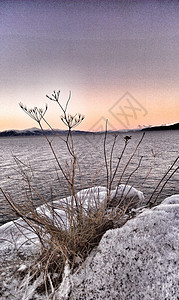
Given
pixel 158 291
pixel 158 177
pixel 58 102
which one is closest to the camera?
pixel 158 291

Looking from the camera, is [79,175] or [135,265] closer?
[135,265]

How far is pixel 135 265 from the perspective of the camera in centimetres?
130

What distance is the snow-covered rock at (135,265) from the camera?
1.17 m

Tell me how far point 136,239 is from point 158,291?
0.34 m

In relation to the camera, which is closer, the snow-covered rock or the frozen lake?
the snow-covered rock

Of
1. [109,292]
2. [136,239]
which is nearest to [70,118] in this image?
[136,239]

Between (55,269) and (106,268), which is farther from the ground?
(106,268)

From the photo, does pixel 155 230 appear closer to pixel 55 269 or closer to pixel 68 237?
pixel 68 237

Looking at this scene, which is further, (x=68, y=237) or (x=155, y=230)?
(x=68, y=237)

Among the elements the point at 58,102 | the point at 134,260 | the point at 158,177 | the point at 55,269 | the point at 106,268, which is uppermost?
the point at 58,102

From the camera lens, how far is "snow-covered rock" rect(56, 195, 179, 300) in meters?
1.17

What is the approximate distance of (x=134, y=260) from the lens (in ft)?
4.33

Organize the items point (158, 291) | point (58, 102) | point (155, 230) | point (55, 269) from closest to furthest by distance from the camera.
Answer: point (158, 291), point (58, 102), point (155, 230), point (55, 269)

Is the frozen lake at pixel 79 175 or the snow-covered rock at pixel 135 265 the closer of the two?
the snow-covered rock at pixel 135 265
